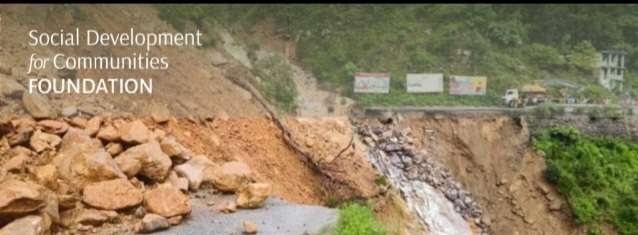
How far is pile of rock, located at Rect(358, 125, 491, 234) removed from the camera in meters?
7.00

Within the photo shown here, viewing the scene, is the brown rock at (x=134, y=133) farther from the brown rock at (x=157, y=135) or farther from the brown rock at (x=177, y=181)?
the brown rock at (x=177, y=181)

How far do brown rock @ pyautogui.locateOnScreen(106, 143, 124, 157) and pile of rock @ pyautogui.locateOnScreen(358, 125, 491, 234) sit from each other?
283cm

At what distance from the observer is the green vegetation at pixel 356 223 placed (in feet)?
16.3

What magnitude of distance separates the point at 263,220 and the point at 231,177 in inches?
22.1

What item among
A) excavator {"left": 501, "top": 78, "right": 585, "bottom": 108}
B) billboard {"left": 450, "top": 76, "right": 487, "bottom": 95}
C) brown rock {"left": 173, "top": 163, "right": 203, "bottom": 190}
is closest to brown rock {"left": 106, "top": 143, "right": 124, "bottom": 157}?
brown rock {"left": 173, "top": 163, "right": 203, "bottom": 190}

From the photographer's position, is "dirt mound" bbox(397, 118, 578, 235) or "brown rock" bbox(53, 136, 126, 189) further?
"dirt mound" bbox(397, 118, 578, 235)

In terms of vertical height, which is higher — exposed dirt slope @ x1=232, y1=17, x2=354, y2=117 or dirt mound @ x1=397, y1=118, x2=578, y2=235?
exposed dirt slope @ x1=232, y1=17, x2=354, y2=117

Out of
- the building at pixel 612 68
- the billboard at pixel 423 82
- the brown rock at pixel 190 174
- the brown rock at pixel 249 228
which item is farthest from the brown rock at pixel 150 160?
the building at pixel 612 68

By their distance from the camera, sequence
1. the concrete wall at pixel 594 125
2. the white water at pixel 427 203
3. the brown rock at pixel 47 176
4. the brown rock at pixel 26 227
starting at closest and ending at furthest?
1. the brown rock at pixel 26 227
2. the brown rock at pixel 47 176
3. the white water at pixel 427 203
4. the concrete wall at pixel 594 125

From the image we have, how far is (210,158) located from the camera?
18.6ft

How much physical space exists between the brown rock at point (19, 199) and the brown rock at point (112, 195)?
41 cm

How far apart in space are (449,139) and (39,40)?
15.6ft

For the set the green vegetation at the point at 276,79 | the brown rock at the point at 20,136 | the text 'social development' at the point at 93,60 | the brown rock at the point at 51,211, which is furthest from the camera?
the green vegetation at the point at 276,79

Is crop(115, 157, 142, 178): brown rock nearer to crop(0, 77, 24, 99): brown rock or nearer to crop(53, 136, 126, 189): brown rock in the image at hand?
crop(53, 136, 126, 189): brown rock
